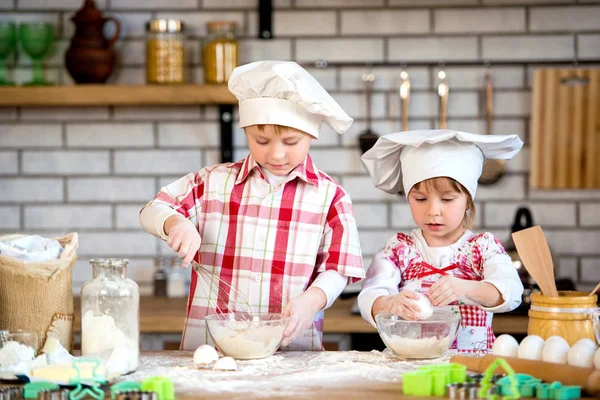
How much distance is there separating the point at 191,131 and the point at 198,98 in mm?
246

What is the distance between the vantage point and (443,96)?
3.00 metres

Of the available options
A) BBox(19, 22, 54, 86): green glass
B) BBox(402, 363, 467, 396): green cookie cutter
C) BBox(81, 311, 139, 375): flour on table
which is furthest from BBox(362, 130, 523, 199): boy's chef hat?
BBox(19, 22, 54, 86): green glass

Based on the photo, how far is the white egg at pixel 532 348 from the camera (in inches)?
54.1

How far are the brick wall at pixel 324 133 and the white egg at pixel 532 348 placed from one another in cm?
161

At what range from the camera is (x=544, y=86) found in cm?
298

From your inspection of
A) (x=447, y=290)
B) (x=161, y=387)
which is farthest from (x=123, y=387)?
(x=447, y=290)

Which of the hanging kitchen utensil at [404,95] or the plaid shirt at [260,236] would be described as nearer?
the plaid shirt at [260,236]

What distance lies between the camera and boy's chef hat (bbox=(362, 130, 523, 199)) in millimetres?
1735

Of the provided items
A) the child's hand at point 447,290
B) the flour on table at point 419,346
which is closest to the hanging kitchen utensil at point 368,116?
the child's hand at point 447,290

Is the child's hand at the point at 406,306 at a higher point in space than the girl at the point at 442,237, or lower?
lower

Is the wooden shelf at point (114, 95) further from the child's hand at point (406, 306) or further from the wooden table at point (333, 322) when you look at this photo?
the child's hand at point (406, 306)

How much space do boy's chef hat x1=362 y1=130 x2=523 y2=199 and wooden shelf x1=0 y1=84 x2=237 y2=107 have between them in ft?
3.79

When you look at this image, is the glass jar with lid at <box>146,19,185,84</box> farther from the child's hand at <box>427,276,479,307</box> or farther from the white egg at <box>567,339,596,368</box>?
the white egg at <box>567,339,596,368</box>

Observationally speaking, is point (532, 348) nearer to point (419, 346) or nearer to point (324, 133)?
point (419, 346)
